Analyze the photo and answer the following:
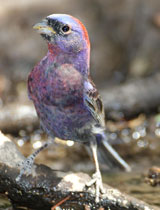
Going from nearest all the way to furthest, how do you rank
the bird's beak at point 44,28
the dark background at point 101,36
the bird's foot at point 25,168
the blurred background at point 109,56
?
the bird's beak at point 44,28 < the bird's foot at point 25,168 < the blurred background at point 109,56 < the dark background at point 101,36

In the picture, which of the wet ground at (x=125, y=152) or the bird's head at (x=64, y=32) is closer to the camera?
the bird's head at (x=64, y=32)

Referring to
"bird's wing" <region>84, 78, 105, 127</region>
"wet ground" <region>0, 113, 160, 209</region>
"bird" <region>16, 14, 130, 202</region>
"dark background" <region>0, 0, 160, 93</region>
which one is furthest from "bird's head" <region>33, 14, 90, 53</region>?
"dark background" <region>0, 0, 160, 93</region>

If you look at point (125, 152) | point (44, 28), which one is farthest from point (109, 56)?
point (44, 28)

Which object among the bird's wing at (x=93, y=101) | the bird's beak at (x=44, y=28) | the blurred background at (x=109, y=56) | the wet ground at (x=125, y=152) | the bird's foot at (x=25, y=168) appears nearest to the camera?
the bird's beak at (x=44, y=28)

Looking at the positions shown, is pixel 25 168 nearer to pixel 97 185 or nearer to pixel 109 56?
pixel 97 185

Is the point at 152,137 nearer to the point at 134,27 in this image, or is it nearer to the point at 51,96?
the point at 134,27

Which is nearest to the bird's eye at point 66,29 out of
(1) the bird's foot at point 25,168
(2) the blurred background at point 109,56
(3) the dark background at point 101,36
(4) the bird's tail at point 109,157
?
(1) the bird's foot at point 25,168

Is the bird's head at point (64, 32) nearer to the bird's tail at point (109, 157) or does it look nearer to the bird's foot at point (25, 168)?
the bird's foot at point (25, 168)
